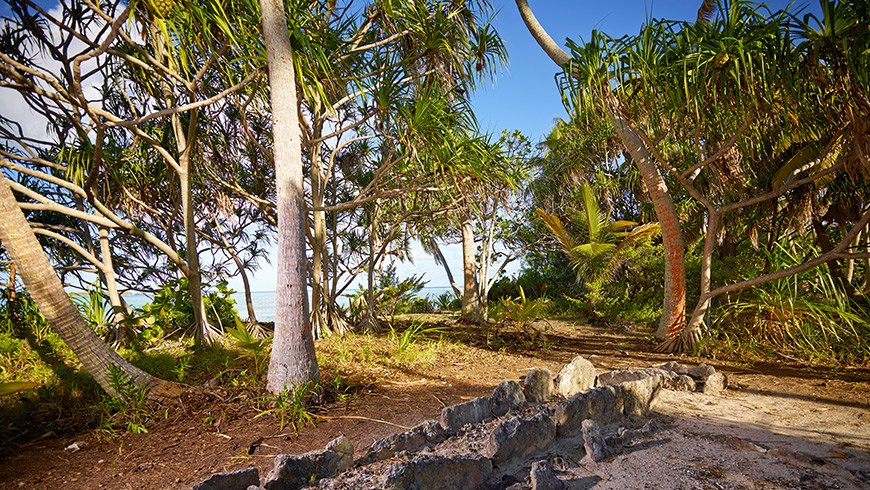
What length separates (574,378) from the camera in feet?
8.90

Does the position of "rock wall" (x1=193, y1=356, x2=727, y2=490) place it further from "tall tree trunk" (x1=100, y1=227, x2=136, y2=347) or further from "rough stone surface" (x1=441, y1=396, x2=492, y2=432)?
"tall tree trunk" (x1=100, y1=227, x2=136, y2=347)

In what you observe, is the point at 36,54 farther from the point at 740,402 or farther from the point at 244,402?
the point at 740,402

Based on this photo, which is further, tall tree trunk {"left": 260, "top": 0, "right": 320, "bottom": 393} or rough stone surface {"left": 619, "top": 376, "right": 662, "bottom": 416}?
tall tree trunk {"left": 260, "top": 0, "right": 320, "bottom": 393}

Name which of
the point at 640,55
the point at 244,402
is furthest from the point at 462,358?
the point at 640,55

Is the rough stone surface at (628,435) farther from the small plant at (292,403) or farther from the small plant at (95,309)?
the small plant at (95,309)

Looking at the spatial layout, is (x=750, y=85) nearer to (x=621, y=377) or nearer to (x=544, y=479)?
(x=621, y=377)

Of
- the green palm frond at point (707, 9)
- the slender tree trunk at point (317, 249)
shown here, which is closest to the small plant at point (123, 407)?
the slender tree trunk at point (317, 249)

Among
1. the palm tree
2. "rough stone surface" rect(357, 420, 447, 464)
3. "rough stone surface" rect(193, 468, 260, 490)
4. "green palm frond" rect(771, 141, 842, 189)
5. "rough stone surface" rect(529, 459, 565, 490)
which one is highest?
"green palm frond" rect(771, 141, 842, 189)

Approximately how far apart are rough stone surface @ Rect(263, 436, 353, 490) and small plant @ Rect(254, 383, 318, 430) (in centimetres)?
78

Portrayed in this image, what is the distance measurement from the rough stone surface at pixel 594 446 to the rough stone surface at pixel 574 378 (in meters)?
0.81

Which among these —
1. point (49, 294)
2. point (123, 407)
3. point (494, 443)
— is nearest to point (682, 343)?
point (494, 443)

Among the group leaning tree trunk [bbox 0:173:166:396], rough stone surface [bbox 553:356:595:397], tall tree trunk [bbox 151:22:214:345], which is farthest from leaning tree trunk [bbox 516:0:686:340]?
leaning tree trunk [bbox 0:173:166:396]

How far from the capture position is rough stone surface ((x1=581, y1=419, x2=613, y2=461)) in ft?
5.72

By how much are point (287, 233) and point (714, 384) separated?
10.7ft
